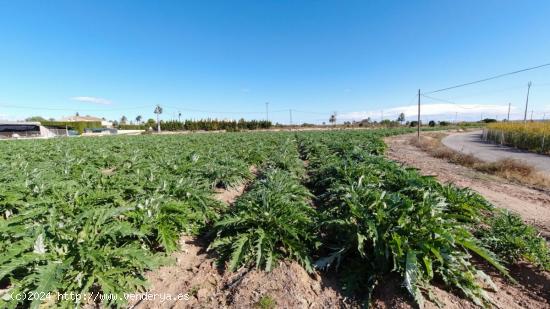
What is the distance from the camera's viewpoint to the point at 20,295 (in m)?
2.19

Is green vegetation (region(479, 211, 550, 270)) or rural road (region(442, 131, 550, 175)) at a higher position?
green vegetation (region(479, 211, 550, 270))

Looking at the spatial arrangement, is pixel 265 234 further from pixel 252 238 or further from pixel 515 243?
pixel 515 243

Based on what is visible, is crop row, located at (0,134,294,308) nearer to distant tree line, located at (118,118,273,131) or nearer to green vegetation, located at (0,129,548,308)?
green vegetation, located at (0,129,548,308)

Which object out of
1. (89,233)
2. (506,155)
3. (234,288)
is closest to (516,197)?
(234,288)

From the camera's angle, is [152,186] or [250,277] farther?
[152,186]

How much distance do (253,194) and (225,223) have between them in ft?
3.50

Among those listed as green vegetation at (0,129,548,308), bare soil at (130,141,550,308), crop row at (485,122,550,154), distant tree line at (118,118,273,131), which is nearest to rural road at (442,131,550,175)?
crop row at (485,122,550,154)

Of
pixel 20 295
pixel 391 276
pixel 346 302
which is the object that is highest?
pixel 20 295

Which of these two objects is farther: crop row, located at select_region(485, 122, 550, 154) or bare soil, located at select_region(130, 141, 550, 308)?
crop row, located at select_region(485, 122, 550, 154)

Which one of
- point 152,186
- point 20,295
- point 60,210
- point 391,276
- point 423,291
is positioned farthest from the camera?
point 152,186

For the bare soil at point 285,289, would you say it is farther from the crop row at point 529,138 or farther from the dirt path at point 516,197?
the crop row at point 529,138

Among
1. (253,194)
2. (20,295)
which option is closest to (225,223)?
Result: (253,194)

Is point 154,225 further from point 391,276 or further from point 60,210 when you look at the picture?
point 391,276

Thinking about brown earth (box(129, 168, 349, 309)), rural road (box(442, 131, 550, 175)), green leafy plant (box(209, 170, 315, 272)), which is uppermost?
green leafy plant (box(209, 170, 315, 272))
